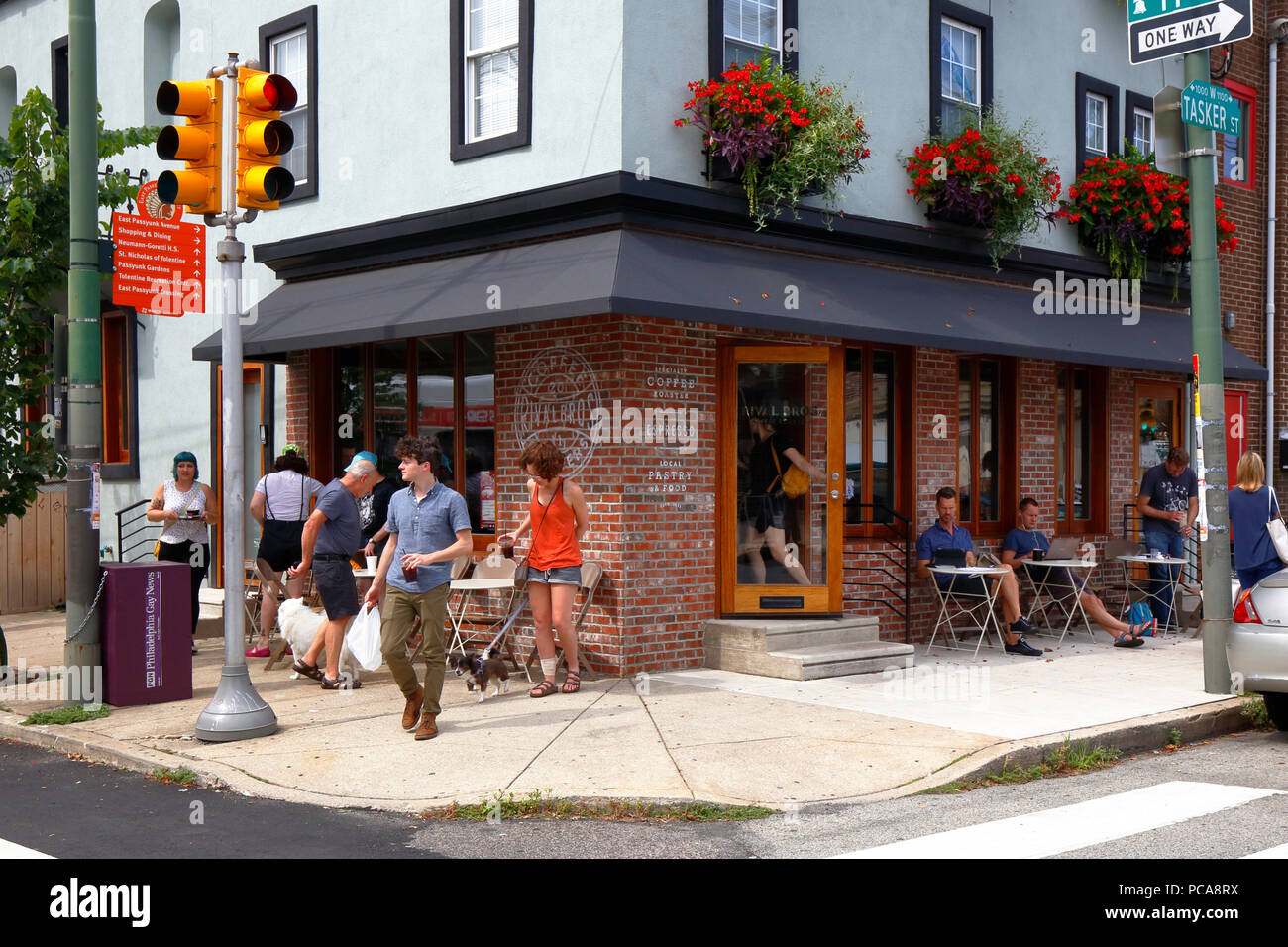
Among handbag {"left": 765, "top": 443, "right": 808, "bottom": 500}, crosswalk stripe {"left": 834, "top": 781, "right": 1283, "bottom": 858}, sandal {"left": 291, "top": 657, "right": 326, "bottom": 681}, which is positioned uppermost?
handbag {"left": 765, "top": 443, "right": 808, "bottom": 500}

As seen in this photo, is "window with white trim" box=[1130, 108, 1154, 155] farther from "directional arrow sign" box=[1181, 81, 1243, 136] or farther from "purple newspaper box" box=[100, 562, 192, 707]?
"purple newspaper box" box=[100, 562, 192, 707]

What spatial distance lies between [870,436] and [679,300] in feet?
11.8

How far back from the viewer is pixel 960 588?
1171 cm

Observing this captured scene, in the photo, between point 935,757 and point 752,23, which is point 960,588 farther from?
point 752,23

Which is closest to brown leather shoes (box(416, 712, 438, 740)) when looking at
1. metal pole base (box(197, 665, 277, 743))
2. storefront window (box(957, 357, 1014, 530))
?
metal pole base (box(197, 665, 277, 743))

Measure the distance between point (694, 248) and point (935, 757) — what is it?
4.64 meters

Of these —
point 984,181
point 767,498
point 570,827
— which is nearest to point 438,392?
point 767,498

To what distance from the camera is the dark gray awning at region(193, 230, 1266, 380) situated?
9.36 meters

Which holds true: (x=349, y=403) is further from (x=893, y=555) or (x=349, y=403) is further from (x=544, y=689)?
(x=893, y=555)

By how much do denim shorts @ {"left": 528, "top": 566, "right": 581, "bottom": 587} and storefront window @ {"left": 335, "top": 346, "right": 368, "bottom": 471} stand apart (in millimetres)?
3896

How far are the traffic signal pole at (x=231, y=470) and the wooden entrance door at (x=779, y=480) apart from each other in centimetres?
420
